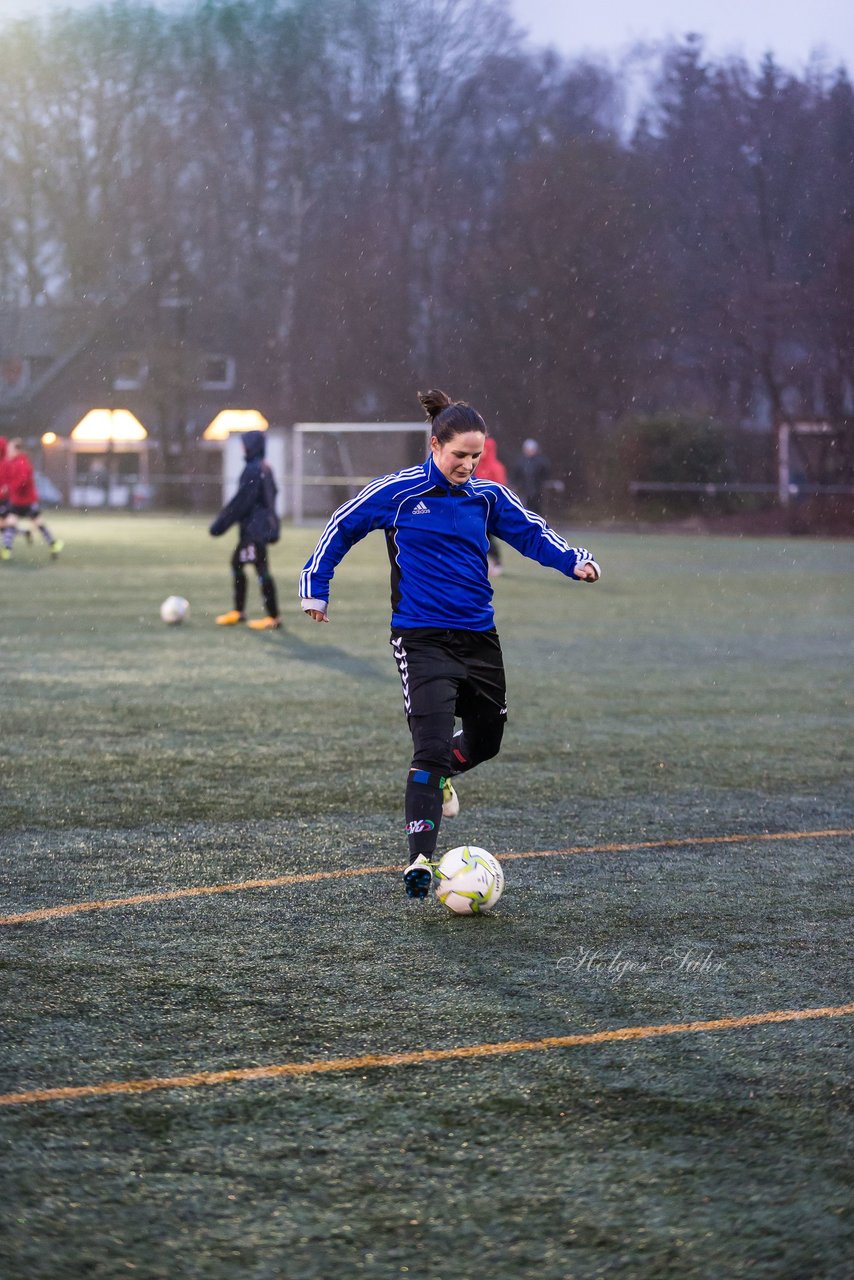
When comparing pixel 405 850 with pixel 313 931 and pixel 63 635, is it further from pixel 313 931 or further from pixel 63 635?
pixel 63 635

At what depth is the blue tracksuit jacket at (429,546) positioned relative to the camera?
5895 millimetres

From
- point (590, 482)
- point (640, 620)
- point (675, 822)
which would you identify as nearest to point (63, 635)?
point (640, 620)

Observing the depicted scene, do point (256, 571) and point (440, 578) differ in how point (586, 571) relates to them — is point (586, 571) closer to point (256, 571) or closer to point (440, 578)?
point (440, 578)

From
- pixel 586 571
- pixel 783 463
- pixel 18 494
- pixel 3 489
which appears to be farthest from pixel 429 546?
pixel 783 463

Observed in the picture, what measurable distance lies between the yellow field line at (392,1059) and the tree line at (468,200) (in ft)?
124

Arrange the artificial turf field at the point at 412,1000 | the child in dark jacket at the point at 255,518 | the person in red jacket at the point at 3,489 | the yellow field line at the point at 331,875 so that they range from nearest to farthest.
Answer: the artificial turf field at the point at 412,1000
the yellow field line at the point at 331,875
the child in dark jacket at the point at 255,518
the person in red jacket at the point at 3,489

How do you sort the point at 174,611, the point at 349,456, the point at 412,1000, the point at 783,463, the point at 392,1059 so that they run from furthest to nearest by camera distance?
the point at 349,456
the point at 783,463
the point at 174,611
the point at 412,1000
the point at 392,1059

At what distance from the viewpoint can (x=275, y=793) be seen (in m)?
7.54

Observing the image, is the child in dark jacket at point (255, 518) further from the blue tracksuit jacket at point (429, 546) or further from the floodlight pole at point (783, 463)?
the floodlight pole at point (783, 463)

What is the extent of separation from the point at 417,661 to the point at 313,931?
1.10 meters

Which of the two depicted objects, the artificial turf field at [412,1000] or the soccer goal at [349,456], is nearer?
the artificial turf field at [412,1000]

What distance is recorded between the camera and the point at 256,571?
15242 millimetres

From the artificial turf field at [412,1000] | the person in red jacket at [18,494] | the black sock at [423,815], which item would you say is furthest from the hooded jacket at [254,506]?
the person in red jacket at [18,494]

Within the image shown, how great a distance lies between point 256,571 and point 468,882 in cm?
1018
